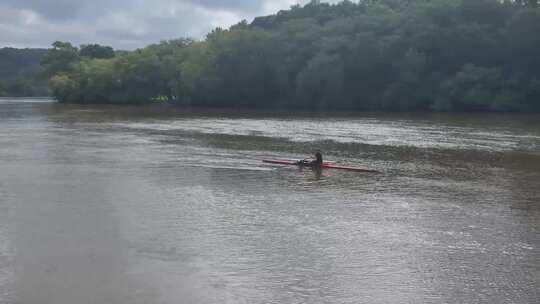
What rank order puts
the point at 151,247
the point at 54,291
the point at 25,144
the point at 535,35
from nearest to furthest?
1. the point at 54,291
2. the point at 151,247
3. the point at 25,144
4. the point at 535,35

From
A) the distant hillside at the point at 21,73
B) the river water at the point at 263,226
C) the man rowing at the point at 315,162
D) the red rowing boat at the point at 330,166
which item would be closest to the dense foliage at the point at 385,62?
the river water at the point at 263,226

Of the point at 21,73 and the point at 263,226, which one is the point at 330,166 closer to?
the point at 263,226

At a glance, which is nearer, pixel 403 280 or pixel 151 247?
pixel 403 280

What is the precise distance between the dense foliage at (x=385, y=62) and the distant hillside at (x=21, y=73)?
69138 mm

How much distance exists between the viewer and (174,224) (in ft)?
51.3

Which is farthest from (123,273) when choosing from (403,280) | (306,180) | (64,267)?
(306,180)

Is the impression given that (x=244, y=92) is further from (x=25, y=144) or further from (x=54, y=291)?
(x=54, y=291)

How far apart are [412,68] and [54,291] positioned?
207ft

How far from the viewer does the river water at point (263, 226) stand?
1106 centimetres

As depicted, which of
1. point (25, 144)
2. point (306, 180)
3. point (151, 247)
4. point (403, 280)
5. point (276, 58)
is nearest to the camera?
point (403, 280)

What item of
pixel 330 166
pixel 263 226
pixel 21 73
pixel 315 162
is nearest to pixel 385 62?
pixel 330 166

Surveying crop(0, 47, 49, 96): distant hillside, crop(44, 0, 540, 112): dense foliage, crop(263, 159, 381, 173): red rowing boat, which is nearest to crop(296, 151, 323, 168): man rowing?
crop(263, 159, 381, 173): red rowing boat

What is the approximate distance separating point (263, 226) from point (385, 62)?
58744 millimetres

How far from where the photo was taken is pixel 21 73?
170000 mm
